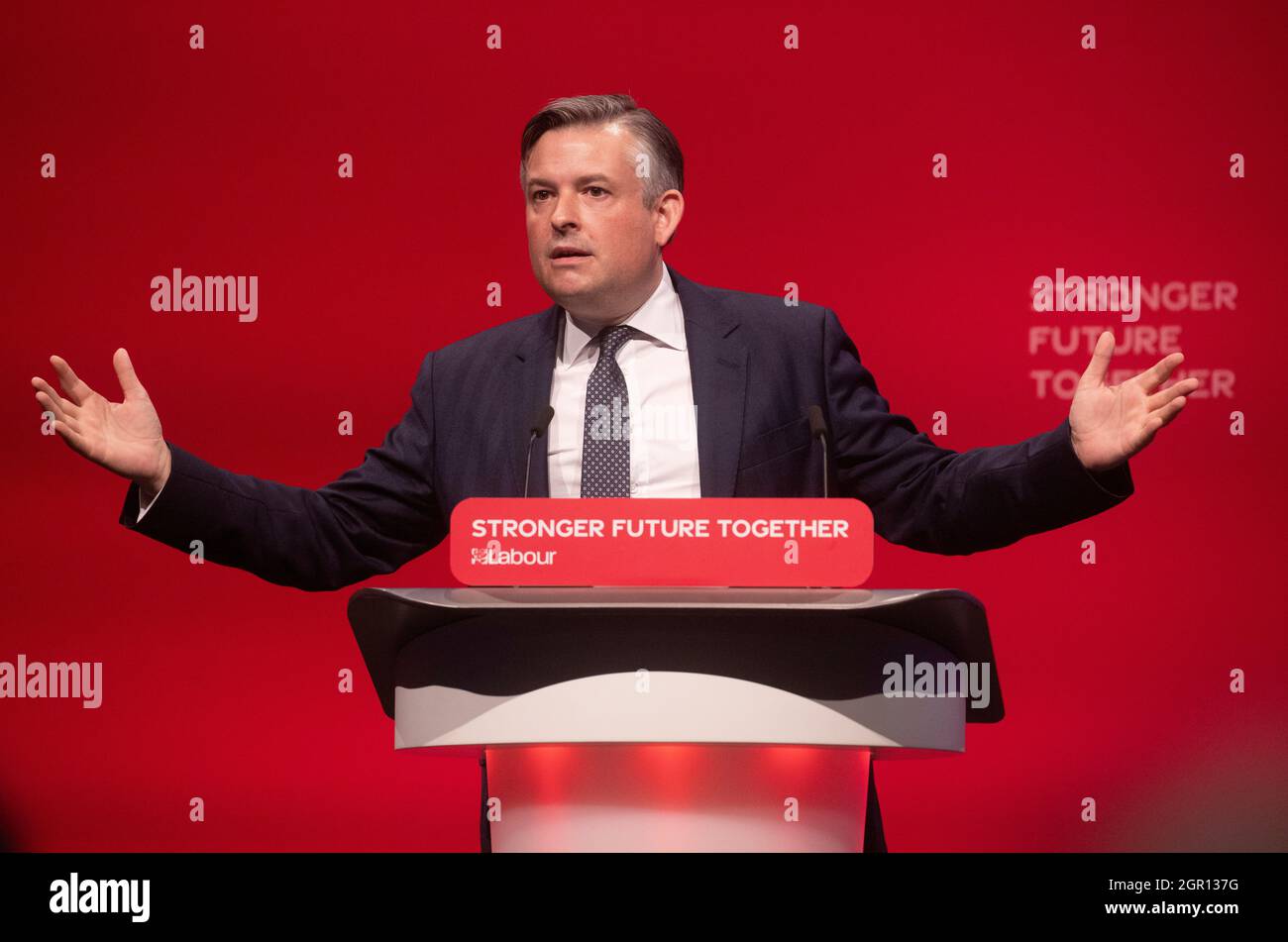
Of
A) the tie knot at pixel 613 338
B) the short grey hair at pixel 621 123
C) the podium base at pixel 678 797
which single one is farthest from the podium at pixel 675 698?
the short grey hair at pixel 621 123

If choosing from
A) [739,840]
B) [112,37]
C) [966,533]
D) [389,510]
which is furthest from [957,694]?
[112,37]

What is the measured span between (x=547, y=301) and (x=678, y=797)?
5.98 ft

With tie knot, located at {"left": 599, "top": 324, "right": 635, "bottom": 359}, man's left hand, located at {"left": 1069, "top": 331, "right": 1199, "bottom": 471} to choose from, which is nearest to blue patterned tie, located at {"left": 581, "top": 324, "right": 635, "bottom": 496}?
tie knot, located at {"left": 599, "top": 324, "right": 635, "bottom": 359}

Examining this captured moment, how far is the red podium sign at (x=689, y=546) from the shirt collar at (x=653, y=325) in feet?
2.21

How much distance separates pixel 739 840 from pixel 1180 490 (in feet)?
6.10

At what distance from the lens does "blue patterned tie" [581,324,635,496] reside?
6.53 feet

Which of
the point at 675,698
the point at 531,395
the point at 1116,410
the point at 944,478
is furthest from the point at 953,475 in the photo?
the point at 675,698

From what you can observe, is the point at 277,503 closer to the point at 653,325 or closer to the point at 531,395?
the point at 531,395

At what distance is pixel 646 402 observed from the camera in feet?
6.96

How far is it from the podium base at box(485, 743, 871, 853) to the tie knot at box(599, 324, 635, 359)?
76 cm

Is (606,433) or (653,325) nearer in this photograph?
(606,433)

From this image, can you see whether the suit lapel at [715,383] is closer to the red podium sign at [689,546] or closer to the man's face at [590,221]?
the man's face at [590,221]

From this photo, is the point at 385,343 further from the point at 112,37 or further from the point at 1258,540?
the point at 1258,540
